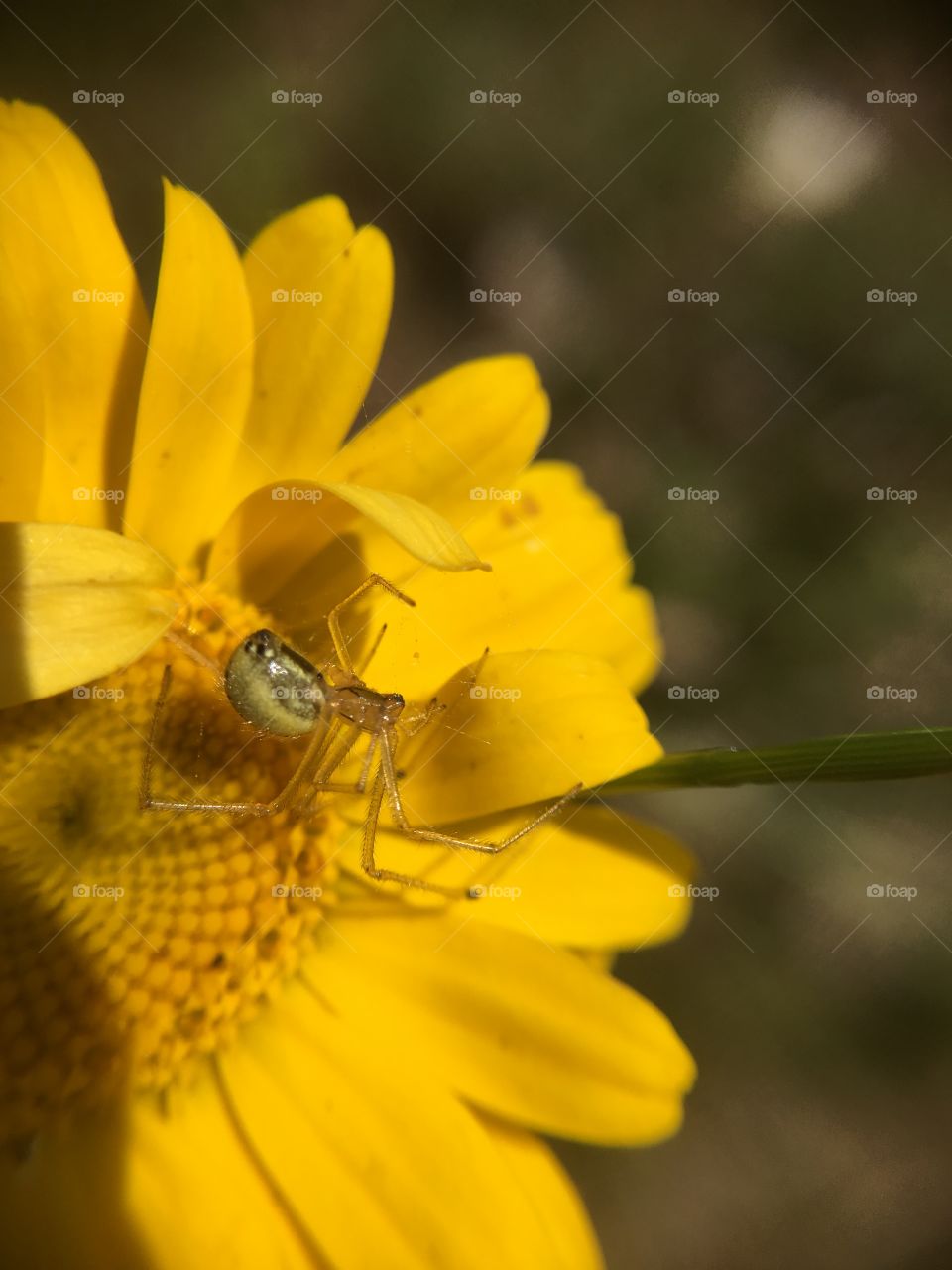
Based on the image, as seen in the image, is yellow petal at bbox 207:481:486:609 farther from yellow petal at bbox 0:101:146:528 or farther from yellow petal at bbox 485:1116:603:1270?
yellow petal at bbox 485:1116:603:1270

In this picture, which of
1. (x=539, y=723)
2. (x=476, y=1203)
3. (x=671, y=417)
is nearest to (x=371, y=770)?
(x=539, y=723)

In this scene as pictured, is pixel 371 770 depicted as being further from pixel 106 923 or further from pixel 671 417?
pixel 671 417

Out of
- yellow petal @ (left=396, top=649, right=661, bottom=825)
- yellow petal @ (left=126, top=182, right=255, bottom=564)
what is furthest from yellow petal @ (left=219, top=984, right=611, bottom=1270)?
yellow petal @ (left=126, top=182, right=255, bottom=564)

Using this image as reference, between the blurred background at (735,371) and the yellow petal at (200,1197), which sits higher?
the blurred background at (735,371)

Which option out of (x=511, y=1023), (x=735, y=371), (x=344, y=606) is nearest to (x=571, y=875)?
(x=511, y=1023)

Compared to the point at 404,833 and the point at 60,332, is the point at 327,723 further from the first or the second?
the point at 60,332

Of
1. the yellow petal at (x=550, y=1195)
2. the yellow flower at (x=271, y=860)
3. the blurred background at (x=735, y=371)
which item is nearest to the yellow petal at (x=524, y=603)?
the yellow flower at (x=271, y=860)

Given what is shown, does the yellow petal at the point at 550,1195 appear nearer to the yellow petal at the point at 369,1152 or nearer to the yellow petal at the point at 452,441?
the yellow petal at the point at 369,1152
